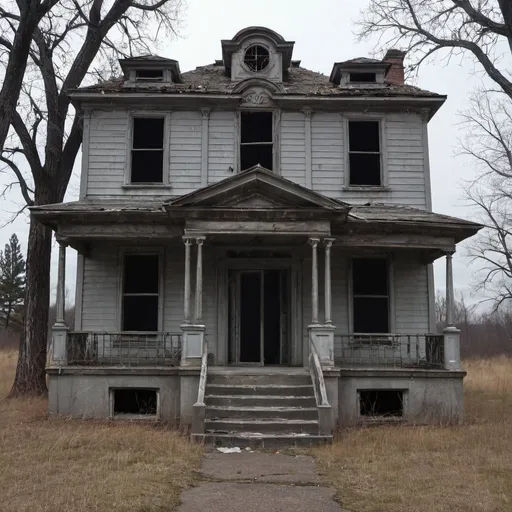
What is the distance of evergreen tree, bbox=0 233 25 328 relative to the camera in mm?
53969

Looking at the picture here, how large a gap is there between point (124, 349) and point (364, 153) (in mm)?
7417

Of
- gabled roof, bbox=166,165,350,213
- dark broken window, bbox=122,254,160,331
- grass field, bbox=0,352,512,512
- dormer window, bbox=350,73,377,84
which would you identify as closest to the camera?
grass field, bbox=0,352,512,512

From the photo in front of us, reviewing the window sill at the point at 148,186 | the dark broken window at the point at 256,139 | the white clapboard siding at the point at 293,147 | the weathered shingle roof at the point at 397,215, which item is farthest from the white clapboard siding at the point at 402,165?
the window sill at the point at 148,186

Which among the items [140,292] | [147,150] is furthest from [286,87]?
[140,292]

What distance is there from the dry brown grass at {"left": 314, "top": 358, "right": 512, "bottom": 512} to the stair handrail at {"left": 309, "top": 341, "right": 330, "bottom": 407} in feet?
2.40

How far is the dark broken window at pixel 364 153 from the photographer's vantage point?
584 inches

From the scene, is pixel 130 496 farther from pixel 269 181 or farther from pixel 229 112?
pixel 229 112

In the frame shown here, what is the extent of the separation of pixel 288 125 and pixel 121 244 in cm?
498

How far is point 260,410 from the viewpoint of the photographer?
10891mm

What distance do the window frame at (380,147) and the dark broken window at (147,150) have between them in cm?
450

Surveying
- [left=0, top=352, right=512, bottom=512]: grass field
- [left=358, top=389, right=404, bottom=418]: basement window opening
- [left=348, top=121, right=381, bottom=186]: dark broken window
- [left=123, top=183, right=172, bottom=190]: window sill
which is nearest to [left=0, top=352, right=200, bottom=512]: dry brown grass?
[left=0, top=352, right=512, bottom=512]: grass field

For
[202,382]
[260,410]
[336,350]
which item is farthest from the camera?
[336,350]

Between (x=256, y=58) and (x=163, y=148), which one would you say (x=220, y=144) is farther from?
(x=256, y=58)

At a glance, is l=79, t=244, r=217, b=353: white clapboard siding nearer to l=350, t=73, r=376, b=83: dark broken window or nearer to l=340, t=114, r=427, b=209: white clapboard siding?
l=340, t=114, r=427, b=209: white clapboard siding
